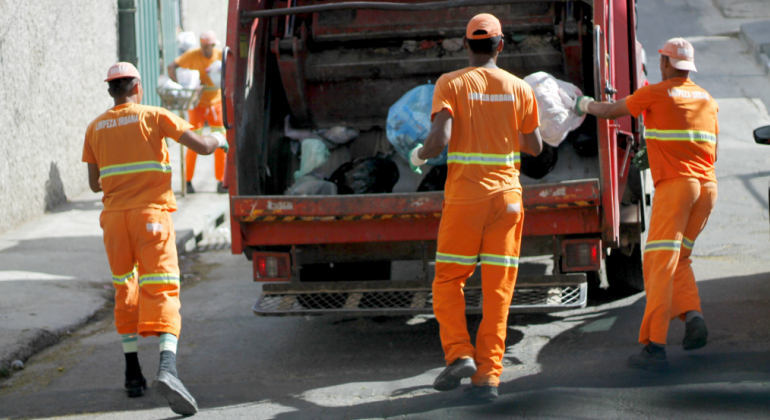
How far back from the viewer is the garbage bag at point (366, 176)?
16.9 feet

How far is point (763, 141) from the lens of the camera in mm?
4930

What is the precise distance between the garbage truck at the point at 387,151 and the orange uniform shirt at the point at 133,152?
61cm

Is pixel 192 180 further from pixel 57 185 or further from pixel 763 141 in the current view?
pixel 763 141

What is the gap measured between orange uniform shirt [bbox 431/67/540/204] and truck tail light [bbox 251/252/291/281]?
1326mm

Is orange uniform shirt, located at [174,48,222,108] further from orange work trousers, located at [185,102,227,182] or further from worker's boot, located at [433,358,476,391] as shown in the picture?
worker's boot, located at [433,358,476,391]

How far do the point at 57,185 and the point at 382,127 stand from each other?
4.45m

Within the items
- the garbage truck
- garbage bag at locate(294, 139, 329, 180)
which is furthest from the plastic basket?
garbage bag at locate(294, 139, 329, 180)

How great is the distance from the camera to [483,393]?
3758 millimetres

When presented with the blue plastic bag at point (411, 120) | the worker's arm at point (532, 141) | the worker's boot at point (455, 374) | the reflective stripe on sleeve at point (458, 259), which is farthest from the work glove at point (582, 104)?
the worker's boot at point (455, 374)

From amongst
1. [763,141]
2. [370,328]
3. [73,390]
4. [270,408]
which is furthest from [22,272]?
[763,141]

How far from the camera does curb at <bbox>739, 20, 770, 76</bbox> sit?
14140 millimetres

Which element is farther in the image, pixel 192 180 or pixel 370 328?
pixel 192 180

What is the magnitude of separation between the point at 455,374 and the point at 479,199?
773 mm

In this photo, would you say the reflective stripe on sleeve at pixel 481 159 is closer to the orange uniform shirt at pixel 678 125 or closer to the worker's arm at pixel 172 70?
the orange uniform shirt at pixel 678 125
